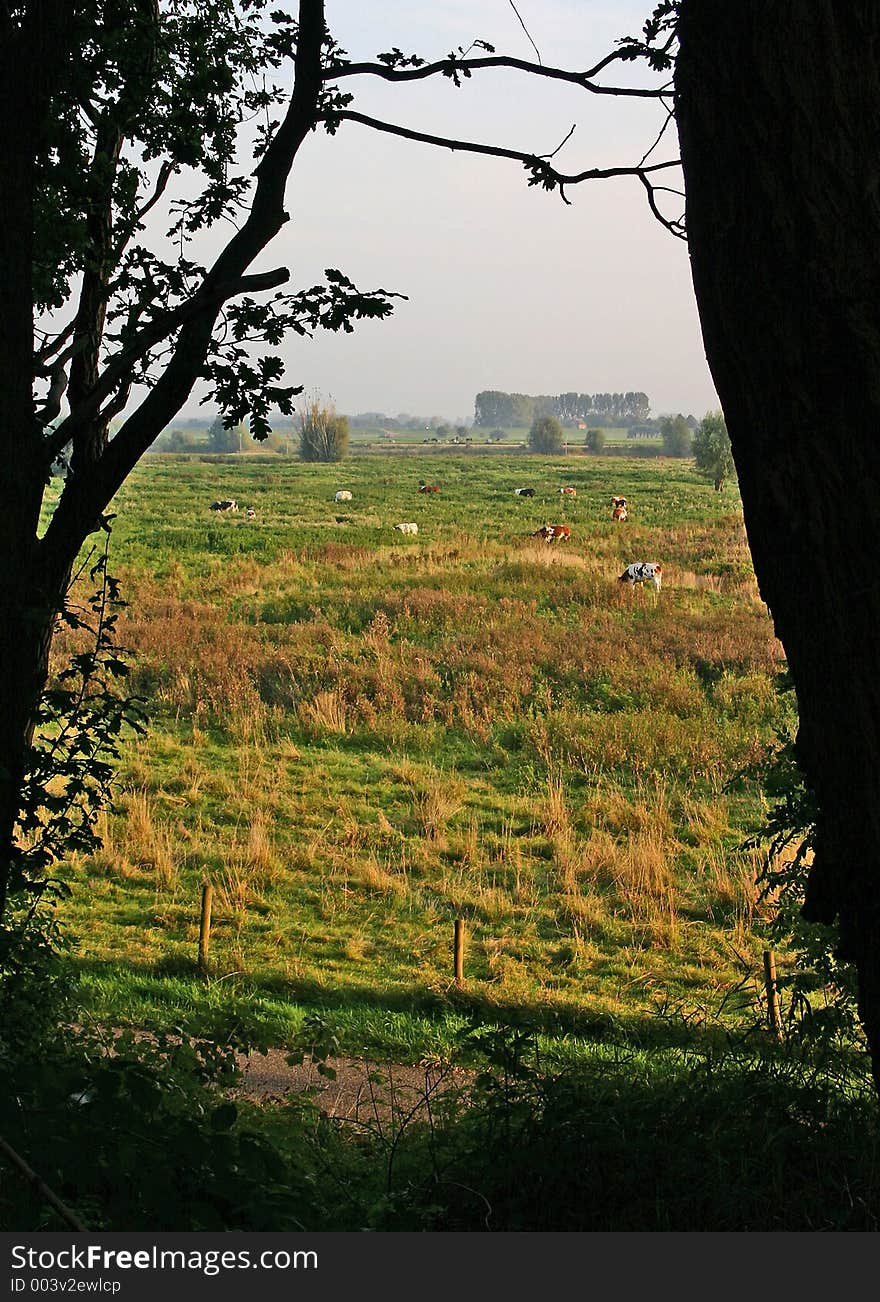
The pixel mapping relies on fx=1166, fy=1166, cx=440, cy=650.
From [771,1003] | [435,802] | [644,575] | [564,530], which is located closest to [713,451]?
[564,530]

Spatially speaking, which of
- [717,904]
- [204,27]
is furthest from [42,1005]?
[717,904]

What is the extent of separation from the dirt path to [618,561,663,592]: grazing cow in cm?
2365

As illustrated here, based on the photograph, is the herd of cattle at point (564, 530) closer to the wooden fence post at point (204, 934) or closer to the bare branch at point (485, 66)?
the wooden fence post at point (204, 934)

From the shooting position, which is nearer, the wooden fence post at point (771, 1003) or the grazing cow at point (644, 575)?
the wooden fence post at point (771, 1003)

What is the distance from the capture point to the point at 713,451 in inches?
2911

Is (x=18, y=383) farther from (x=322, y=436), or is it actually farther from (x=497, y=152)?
(x=322, y=436)

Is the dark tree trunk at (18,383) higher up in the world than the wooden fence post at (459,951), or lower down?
higher up

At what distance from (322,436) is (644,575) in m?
82.6

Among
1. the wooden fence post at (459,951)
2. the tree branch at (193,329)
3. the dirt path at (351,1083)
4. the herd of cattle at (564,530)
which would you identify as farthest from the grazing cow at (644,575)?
the tree branch at (193,329)

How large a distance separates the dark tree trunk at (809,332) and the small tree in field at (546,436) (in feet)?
479

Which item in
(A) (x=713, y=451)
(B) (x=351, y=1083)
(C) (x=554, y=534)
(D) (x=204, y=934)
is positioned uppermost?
(A) (x=713, y=451)

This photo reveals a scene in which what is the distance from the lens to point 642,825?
14.6 m

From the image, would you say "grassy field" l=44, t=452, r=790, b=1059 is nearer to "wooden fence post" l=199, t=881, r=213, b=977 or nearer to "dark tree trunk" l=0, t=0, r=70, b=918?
"wooden fence post" l=199, t=881, r=213, b=977

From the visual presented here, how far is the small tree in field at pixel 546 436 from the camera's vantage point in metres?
148
